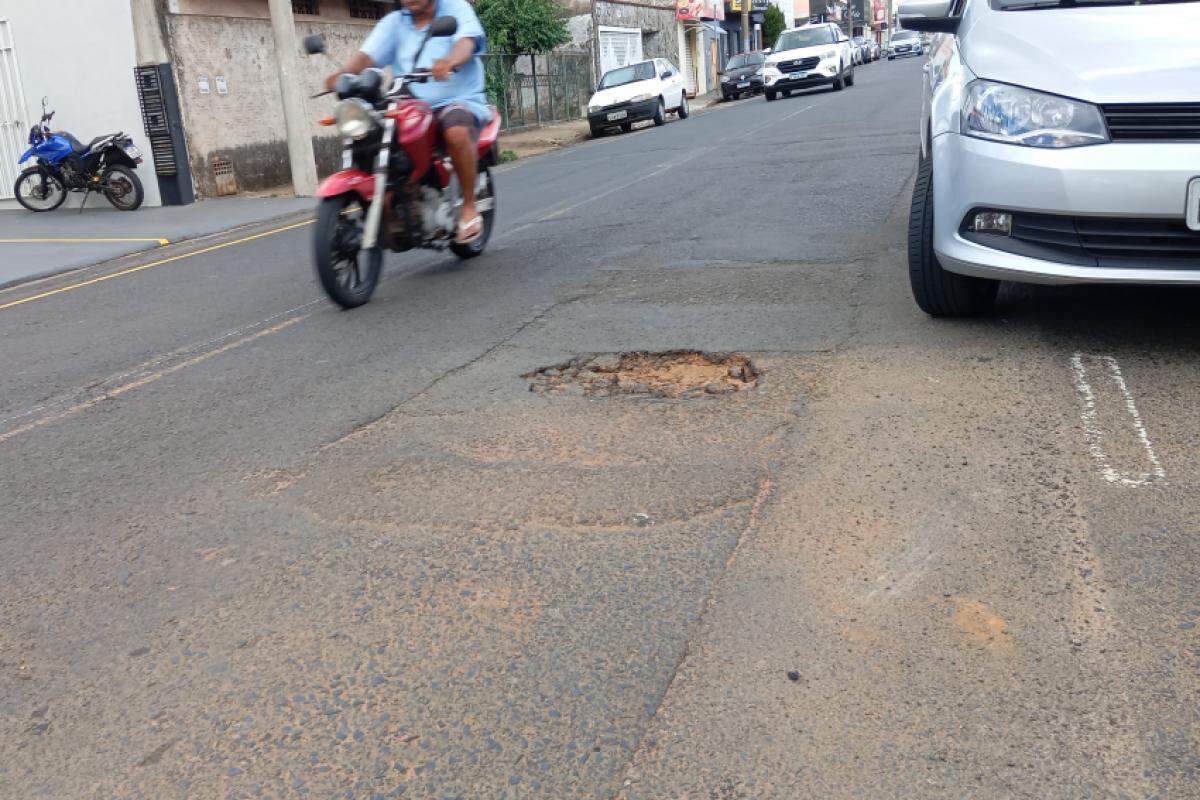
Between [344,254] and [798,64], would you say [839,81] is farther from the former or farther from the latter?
[344,254]

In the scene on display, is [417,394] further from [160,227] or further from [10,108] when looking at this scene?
[10,108]

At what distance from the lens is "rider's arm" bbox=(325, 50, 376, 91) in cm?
718

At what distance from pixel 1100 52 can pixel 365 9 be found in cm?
2022

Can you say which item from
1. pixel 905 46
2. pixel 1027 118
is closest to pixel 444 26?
pixel 1027 118

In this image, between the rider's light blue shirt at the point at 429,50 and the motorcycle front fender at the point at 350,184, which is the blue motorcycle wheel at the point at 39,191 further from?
the motorcycle front fender at the point at 350,184

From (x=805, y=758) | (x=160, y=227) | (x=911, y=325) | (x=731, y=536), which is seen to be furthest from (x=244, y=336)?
(x=160, y=227)

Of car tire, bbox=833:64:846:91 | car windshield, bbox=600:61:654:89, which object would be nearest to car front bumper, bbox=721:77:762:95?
car tire, bbox=833:64:846:91

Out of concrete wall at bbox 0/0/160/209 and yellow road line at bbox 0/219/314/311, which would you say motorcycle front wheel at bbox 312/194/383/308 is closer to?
yellow road line at bbox 0/219/314/311

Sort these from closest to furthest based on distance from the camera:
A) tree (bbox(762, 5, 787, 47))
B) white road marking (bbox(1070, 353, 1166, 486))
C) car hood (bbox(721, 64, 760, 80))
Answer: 1. white road marking (bbox(1070, 353, 1166, 486))
2. car hood (bbox(721, 64, 760, 80))
3. tree (bbox(762, 5, 787, 47))

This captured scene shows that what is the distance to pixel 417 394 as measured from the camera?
207 inches

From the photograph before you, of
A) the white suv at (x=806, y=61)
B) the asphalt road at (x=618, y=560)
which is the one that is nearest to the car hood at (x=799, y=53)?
the white suv at (x=806, y=61)

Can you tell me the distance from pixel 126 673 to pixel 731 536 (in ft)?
5.71

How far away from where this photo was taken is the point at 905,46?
6681cm

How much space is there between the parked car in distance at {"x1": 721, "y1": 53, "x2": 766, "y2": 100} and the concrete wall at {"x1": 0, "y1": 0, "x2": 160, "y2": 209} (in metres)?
26.0
